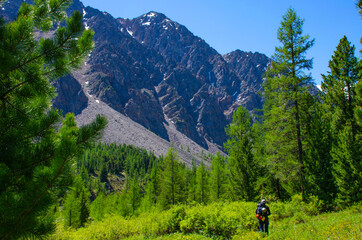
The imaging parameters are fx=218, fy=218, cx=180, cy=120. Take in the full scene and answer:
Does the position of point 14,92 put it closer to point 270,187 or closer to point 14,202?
point 14,202

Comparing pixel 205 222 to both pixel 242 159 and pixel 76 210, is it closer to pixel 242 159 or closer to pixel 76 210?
pixel 242 159

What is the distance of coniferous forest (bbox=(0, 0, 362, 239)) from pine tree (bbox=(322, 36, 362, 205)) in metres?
0.07

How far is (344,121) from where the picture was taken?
17.3 metres

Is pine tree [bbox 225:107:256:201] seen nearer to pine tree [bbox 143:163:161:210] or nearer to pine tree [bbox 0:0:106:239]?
pine tree [bbox 143:163:161:210]

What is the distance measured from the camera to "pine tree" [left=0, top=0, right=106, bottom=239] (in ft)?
9.30

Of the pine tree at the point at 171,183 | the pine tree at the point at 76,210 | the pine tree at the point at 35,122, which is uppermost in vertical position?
the pine tree at the point at 35,122

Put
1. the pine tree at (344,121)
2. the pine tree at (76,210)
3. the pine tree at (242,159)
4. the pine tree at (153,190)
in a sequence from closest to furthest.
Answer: the pine tree at (344,121) < the pine tree at (242,159) < the pine tree at (76,210) < the pine tree at (153,190)

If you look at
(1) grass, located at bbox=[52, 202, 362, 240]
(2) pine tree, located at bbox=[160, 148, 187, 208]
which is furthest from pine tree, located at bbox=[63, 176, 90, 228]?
(1) grass, located at bbox=[52, 202, 362, 240]

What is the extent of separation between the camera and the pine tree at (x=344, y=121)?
13.6m

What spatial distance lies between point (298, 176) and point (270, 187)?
4812mm

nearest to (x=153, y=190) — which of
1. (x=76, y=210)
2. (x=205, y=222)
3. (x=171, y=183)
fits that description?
(x=171, y=183)

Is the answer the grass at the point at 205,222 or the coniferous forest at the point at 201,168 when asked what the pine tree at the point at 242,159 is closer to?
the coniferous forest at the point at 201,168

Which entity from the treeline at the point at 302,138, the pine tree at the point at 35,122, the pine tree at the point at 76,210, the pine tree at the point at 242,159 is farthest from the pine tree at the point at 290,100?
the pine tree at the point at 76,210

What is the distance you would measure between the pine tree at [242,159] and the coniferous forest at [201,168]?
92mm
